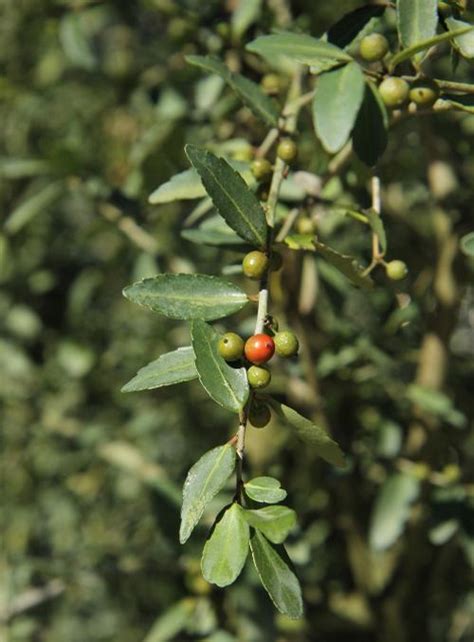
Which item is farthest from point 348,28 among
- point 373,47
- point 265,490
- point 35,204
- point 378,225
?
point 35,204

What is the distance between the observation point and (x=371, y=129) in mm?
796

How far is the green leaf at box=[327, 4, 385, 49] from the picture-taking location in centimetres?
84

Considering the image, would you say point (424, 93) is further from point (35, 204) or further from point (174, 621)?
point (174, 621)

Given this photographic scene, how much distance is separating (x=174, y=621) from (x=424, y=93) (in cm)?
95

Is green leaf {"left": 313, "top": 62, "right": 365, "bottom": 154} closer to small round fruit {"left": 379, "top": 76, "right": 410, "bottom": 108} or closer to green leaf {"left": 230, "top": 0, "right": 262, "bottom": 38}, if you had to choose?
small round fruit {"left": 379, "top": 76, "right": 410, "bottom": 108}

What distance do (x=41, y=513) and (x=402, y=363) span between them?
44.8 inches

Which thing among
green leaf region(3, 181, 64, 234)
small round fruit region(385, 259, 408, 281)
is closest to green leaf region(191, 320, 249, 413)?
small round fruit region(385, 259, 408, 281)

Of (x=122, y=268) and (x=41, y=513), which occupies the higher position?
(x=122, y=268)

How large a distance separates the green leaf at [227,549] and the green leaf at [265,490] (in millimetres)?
24

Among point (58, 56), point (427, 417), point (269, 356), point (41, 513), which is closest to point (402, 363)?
point (427, 417)

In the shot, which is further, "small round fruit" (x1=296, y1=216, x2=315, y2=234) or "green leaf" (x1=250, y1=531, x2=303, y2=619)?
"small round fruit" (x1=296, y1=216, x2=315, y2=234)

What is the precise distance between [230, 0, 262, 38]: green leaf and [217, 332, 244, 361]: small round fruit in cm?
70

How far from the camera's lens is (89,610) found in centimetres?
239

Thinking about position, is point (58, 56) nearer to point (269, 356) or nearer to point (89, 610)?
point (89, 610)
